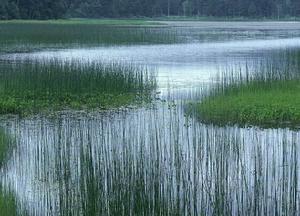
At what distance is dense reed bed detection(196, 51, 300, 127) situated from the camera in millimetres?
16344

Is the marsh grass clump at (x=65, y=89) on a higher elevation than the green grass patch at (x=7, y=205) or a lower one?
lower

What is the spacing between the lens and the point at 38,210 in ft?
29.7

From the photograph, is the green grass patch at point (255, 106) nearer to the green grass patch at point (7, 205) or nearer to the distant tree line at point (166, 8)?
the green grass patch at point (7, 205)

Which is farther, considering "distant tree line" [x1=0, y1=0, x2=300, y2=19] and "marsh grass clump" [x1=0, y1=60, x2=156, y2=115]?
"distant tree line" [x1=0, y1=0, x2=300, y2=19]

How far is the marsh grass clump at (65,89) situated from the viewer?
60.2 ft

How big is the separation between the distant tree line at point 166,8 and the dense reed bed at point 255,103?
226 ft

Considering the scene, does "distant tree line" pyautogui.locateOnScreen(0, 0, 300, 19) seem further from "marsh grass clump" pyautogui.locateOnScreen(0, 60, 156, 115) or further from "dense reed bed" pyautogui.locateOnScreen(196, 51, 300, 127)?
"dense reed bed" pyautogui.locateOnScreen(196, 51, 300, 127)

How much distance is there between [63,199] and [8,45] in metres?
34.5

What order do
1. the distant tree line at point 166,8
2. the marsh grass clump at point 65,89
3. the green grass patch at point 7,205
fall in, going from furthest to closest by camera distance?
1. the distant tree line at point 166,8
2. the marsh grass clump at point 65,89
3. the green grass patch at point 7,205

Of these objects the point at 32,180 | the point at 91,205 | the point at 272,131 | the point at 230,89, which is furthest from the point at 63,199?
the point at 230,89

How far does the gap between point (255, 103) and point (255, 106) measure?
0.20 metres

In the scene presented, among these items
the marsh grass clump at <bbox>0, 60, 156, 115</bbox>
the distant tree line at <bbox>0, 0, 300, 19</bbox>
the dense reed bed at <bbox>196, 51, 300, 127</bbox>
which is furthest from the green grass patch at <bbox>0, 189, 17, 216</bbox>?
the distant tree line at <bbox>0, 0, 300, 19</bbox>

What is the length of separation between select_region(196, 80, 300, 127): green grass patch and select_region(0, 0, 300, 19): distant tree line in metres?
69.1

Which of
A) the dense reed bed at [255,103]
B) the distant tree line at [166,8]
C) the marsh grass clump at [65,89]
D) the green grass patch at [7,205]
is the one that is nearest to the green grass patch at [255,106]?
the dense reed bed at [255,103]
